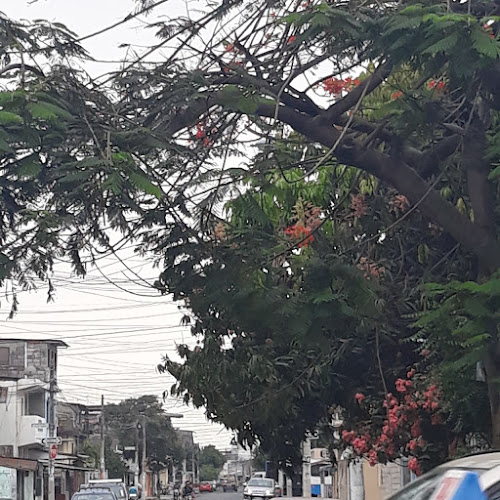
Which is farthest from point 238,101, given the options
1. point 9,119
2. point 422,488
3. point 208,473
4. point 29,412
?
point 208,473

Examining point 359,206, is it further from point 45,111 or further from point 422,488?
point 422,488

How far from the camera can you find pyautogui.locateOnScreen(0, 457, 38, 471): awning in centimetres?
4388

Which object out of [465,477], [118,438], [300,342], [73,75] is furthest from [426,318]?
[118,438]

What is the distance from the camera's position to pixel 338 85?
13617 millimetres

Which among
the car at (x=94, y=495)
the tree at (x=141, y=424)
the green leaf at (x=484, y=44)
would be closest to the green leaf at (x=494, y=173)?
the green leaf at (x=484, y=44)

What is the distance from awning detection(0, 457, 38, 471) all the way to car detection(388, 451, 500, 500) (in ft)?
125

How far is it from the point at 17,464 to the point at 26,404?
11714 mm

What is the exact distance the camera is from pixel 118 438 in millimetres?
88625

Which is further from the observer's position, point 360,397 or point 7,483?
point 7,483

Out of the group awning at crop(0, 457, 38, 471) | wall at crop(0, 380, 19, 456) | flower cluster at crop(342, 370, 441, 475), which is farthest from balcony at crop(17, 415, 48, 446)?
flower cluster at crop(342, 370, 441, 475)

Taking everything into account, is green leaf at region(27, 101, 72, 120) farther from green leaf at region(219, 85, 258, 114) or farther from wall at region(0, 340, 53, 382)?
wall at region(0, 340, 53, 382)

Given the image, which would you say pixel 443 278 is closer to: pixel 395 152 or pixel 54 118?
pixel 395 152

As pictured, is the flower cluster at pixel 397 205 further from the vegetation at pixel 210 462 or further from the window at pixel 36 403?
the vegetation at pixel 210 462

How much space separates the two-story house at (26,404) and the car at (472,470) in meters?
40.4
